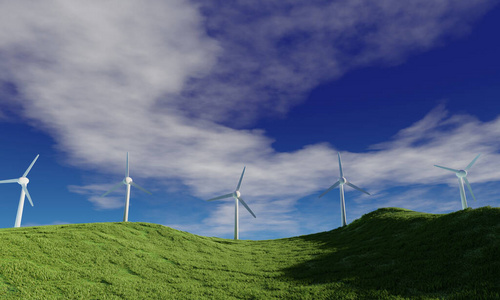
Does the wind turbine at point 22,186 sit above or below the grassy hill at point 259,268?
above

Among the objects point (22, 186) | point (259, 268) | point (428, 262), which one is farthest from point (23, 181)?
point (428, 262)

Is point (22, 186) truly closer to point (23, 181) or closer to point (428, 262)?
point (23, 181)

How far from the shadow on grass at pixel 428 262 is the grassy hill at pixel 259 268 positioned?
9cm

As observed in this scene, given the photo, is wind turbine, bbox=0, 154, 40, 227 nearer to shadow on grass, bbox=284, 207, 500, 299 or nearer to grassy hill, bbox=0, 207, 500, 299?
grassy hill, bbox=0, 207, 500, 299

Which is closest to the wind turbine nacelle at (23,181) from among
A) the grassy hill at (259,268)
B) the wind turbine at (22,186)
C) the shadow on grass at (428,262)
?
the wind turbine at (22,186)

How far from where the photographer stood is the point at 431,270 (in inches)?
1059

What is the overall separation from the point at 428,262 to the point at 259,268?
2053 cm

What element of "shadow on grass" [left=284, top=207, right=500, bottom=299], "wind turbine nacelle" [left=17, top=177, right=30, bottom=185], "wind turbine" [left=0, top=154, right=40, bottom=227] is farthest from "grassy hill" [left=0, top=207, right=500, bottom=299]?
"wind turbine nacelle" [left=17, top=177, right=30, bottom=185]

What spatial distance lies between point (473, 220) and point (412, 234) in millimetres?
7818

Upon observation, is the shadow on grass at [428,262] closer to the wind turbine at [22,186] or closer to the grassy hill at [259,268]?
the grassy hill at [259,268]

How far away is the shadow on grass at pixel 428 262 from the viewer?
907 inches

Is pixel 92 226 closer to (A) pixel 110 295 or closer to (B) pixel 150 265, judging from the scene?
(B) pixel 150 265

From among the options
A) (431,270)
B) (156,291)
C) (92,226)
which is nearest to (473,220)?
(431,270)

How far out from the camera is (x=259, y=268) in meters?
41.0
